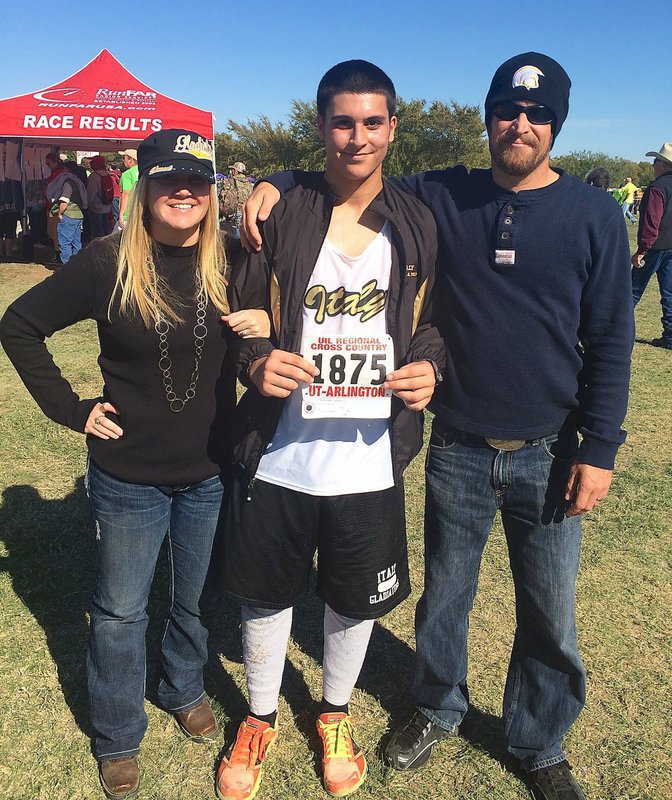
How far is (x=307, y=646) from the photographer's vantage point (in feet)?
10.5

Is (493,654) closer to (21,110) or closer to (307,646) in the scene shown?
(307,646)

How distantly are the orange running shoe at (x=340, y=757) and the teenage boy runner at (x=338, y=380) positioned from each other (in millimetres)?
347

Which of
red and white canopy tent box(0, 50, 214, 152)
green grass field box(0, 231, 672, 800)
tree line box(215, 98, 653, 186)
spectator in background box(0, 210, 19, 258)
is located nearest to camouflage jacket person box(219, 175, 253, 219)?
red and white canopy tent box(0, 50, 214, 152)

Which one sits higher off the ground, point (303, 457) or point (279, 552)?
point (303, 457)

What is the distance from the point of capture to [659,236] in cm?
812

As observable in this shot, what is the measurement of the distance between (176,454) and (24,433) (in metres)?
3.81

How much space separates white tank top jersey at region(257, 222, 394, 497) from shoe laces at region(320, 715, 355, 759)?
101 centimetres

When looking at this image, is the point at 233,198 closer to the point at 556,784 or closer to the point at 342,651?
the point at 342,651

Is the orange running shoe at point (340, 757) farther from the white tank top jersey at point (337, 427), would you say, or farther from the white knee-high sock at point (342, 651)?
the white tank top jersey at point (337, 427)

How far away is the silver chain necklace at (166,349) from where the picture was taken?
2.10 metres

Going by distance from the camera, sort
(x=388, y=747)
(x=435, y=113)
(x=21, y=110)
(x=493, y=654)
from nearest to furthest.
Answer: (x=388, y=747)
(x=493, y=654)
(x=21, y=110)
(x=435, y=113)

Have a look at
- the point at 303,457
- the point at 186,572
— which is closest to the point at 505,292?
the point at 303,457

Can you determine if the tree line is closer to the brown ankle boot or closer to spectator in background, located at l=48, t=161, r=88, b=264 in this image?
spectator in background, located at l=48, t=161, r=88, b=264

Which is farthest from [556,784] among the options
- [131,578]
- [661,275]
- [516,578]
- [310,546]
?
[661,275]
